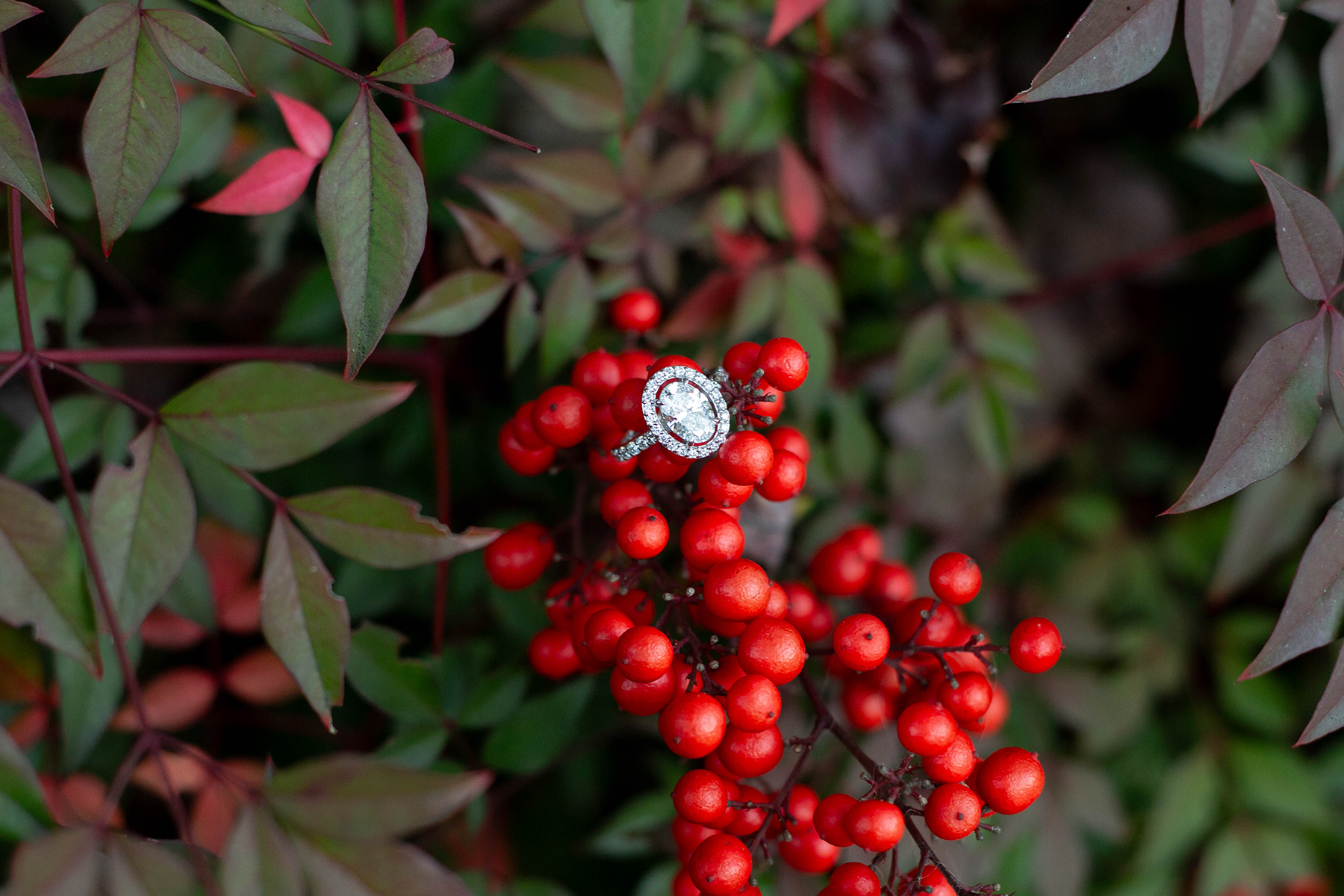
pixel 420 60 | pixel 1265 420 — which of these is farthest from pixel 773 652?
pixel 420 60

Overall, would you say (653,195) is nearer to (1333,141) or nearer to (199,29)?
(199,29)

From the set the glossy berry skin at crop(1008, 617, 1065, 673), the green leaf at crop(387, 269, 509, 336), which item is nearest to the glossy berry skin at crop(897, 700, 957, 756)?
the glossy berry skin at crop(1008, 617, 1065, 673)

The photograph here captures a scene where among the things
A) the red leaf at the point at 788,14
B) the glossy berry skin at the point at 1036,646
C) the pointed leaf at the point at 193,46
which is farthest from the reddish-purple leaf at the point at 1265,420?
the pointed leaf at the point at 193,46

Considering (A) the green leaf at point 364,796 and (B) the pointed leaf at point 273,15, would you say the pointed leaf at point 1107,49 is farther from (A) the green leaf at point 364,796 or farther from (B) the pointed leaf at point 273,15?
(A) the green leaf at point 364,796

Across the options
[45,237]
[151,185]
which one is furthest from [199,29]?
[45,237]

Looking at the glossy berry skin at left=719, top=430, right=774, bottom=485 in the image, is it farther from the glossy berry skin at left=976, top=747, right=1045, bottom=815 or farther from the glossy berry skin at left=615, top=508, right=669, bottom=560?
the glossy berry skin at left=976, top=747, right=1045, bottom=815

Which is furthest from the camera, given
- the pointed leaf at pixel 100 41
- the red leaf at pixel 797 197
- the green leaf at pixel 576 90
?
the red leaf at pixel 797 197
